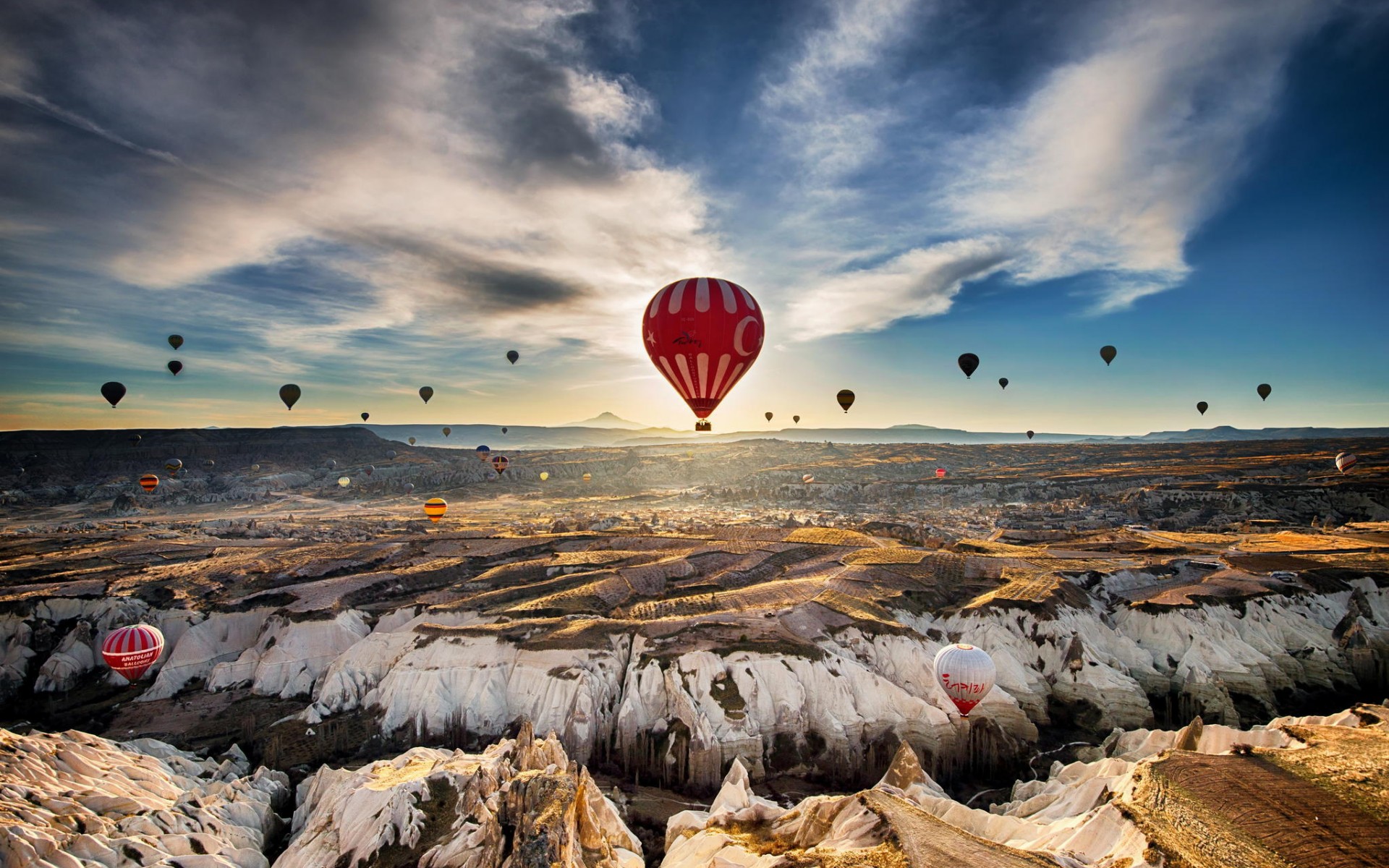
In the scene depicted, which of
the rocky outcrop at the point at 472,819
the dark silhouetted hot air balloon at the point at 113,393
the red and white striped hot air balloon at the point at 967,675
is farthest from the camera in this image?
the dark silhouetted hot air balloon at the point at 113,393

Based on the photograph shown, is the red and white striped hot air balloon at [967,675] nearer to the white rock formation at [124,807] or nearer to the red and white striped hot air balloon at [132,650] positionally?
the white rock formation at [124,807]

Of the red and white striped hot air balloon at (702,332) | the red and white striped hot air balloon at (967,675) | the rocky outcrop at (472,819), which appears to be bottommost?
the rocky outcrop at (472,819)

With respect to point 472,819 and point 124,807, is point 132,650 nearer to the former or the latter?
point 124,807

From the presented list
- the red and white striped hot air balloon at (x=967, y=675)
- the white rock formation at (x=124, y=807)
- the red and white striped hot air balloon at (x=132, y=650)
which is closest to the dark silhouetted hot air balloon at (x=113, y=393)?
the red and white striped hot air balloon at (x=132, y=650)

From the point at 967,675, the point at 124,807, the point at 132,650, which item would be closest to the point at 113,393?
the point at 132,650

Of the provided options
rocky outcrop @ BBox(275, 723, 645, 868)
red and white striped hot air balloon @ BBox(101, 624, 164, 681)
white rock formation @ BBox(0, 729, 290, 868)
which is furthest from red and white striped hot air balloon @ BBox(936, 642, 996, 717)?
red and white striped hot air balloon @ BBox(101, 624, 164, 681)

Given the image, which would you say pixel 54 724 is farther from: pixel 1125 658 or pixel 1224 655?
pixel 1224 655
